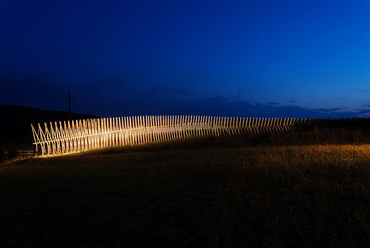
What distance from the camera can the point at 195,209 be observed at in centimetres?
461

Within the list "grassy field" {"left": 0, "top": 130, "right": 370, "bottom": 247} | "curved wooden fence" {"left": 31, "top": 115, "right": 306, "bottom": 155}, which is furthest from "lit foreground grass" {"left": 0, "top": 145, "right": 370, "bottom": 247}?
"curved wooden fence" {"left": 31, "top": 115, "right": 306, "bottom": 155}

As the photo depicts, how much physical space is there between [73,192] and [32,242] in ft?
8.32

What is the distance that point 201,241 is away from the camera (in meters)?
3.46

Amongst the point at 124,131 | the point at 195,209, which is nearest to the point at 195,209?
the point at 195,209

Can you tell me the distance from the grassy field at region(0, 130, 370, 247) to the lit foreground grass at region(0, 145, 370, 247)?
1 centimetres

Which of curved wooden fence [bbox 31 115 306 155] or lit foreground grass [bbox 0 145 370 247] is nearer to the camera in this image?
lit foreground grass [bbox 0 145 370 247]

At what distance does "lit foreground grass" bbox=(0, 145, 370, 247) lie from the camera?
3.54 metres

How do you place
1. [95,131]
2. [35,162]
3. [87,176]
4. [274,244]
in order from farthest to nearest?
[95,131]
[35,162]
[87,176]
[274,244]

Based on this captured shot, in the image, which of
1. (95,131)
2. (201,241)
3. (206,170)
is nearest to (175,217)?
(201,241)

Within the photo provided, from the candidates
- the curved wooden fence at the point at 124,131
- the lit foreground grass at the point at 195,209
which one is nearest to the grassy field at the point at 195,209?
the lit foreground grass at the point at 195,209

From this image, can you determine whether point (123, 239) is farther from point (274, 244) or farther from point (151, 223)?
point (274, 244)

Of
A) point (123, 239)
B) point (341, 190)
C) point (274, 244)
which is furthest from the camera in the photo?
point (341, 190)

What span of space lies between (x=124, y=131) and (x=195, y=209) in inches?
611

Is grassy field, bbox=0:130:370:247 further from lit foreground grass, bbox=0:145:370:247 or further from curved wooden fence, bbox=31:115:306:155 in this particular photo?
curved wooden fence, bbox=31:115:306:155
